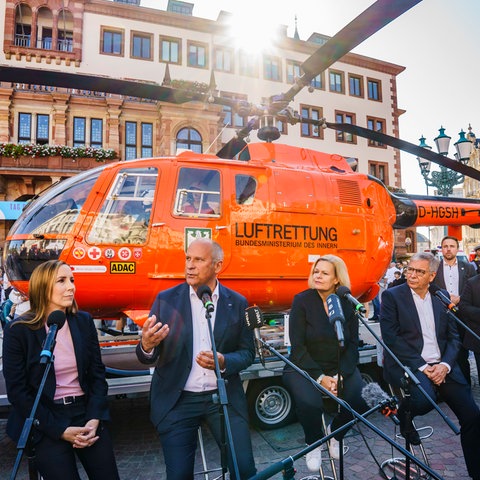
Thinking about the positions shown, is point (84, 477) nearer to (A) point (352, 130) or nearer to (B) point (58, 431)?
(B) point (58, 431)

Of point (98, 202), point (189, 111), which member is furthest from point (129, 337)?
point (189, 111)

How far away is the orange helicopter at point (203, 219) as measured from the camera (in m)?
4.72

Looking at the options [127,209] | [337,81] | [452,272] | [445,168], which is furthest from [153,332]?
[337,81]

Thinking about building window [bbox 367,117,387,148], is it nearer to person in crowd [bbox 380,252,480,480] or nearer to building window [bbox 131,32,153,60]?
building window [bbox 131,32,153,60]

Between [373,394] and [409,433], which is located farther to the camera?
[373,394]

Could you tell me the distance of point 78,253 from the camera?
4645 mm

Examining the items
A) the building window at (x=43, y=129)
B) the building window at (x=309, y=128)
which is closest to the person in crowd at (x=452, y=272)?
the building window at (x=43, y=129)

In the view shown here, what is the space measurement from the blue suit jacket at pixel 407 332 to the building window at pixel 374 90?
32.5 meters

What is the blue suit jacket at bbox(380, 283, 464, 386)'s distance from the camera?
12.4 ft

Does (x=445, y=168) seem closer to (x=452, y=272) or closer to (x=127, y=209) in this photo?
(x=452, y=272)

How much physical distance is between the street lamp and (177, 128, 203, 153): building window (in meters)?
14.1

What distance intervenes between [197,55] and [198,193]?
81.1 ft

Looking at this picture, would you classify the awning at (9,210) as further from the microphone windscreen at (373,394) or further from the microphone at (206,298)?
the microphone windscreen at (373,394)

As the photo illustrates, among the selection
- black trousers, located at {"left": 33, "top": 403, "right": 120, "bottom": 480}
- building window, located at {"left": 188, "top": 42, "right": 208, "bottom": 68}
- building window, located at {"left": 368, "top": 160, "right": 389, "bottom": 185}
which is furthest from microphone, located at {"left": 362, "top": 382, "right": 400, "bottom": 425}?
building window, located at {"left": 368, "top": 160, "right": 389, "bottom": 185}
